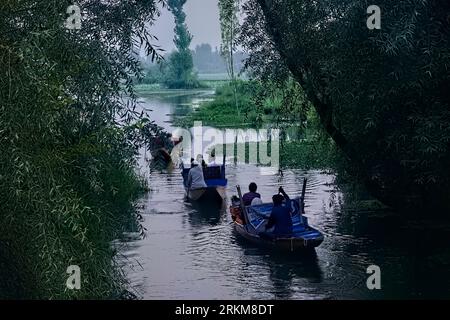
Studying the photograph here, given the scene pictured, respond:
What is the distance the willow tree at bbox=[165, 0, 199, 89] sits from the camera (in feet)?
249

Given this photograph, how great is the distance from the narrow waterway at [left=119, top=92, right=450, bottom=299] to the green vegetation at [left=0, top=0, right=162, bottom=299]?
3253mm

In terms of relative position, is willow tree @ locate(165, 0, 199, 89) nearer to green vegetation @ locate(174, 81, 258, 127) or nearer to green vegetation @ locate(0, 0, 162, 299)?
green vegetation @ locate(174, 81, 258, 127)

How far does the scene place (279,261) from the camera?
15234 mm

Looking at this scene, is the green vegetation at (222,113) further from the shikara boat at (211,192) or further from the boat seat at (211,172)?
the shikara boat at (211,192)

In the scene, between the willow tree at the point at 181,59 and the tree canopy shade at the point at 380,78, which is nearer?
the tree canopy shade at the point at 380,78

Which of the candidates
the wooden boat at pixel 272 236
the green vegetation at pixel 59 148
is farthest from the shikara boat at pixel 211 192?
the green vegetation at pixel 59 148

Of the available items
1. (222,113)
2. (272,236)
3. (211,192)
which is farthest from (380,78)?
(222,113)

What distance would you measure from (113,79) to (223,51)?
40487mm

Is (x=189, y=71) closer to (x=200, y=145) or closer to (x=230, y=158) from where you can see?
(x=200, y=145)

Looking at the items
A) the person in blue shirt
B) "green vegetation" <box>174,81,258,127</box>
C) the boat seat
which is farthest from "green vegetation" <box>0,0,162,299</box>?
"green vegetation" <box>174,81,258,127</box>

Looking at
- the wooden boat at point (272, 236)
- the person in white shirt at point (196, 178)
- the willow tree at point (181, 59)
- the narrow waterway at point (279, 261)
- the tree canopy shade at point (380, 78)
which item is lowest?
the narrow waterway at point (279, 261)

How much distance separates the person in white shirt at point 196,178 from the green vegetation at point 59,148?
37.6 ft

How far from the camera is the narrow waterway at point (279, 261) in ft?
42.6

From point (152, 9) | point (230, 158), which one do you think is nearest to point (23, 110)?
point (152, 9)
